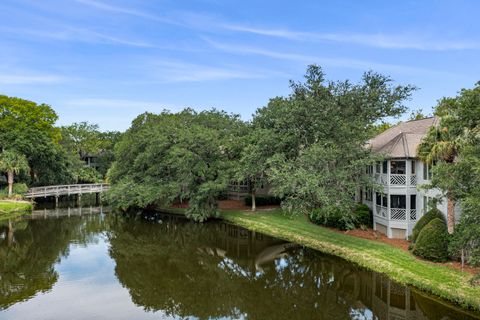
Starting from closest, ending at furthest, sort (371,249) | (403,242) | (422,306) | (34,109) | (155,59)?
1. (422,306)
2. (371,249)
3. (403,242)
4. (155,59)
5. (34,109)

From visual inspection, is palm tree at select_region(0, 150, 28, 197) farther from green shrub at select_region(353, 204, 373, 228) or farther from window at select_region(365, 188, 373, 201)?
window at select_region(365, 188, 373, 201)

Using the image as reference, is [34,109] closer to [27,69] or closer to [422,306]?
[27,69]

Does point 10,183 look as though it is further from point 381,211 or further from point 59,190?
point 381,211

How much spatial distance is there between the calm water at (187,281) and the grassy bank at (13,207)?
Answer: 946 cm

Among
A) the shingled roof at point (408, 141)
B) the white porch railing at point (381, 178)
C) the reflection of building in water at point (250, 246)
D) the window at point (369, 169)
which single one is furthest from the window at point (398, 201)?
the reflection of building in water at point (250, 246)

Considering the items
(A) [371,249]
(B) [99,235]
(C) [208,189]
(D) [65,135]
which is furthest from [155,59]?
(D) [65,135]

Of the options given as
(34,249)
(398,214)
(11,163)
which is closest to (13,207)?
(11,163)

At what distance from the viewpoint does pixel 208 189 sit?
33375 millimetres

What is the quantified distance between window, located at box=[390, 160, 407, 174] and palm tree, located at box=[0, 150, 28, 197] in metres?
40.8

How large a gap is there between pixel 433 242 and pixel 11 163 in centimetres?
4404

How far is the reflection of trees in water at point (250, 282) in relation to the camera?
15875 mm

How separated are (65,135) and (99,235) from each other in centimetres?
5394

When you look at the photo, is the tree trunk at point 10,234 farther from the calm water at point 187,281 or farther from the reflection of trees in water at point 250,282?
the reflection of trees in water at point 250,282

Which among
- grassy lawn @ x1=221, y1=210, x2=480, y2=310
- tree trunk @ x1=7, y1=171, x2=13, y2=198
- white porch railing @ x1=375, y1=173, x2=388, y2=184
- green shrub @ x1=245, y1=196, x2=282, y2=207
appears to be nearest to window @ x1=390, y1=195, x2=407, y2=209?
white porch railing @ x1=375, y1=173, x2=388, y2=184
